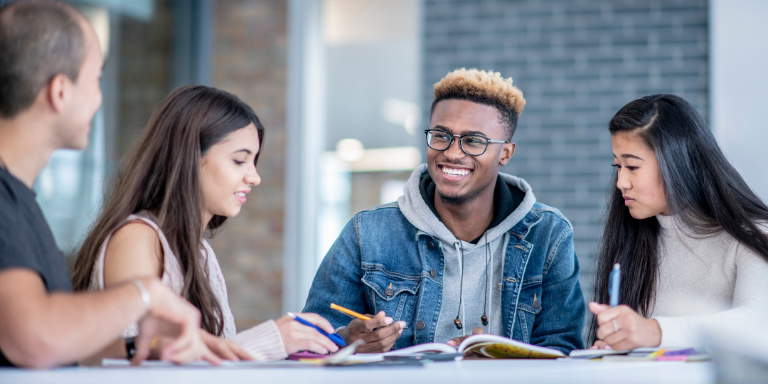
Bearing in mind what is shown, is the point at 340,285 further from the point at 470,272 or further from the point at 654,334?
the point at 654,334

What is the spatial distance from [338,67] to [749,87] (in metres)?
2.68

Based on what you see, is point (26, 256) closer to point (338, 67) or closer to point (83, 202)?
point (83, 202)

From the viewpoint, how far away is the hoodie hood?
220cm

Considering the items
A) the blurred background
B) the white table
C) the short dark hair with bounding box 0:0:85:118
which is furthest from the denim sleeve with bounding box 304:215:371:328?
the blurred background

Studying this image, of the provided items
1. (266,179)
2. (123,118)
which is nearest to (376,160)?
(266,179)

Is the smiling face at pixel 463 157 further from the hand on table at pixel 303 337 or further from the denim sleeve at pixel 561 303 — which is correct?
the hand on table at pixel 303 337

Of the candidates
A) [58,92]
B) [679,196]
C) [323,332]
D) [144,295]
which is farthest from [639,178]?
[58,92]

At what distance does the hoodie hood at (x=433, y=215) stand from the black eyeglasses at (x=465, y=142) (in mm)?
202

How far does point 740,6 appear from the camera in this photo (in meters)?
3.83

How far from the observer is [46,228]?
1.13m

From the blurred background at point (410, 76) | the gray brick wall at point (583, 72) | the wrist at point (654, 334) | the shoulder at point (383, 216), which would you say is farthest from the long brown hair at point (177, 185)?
the gray brick wall at point (583, 72)

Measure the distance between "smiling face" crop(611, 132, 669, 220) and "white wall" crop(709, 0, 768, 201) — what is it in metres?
2.38

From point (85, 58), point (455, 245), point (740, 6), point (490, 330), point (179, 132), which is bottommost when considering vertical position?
point (490, 330)

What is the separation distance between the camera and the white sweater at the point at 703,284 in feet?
4.58
